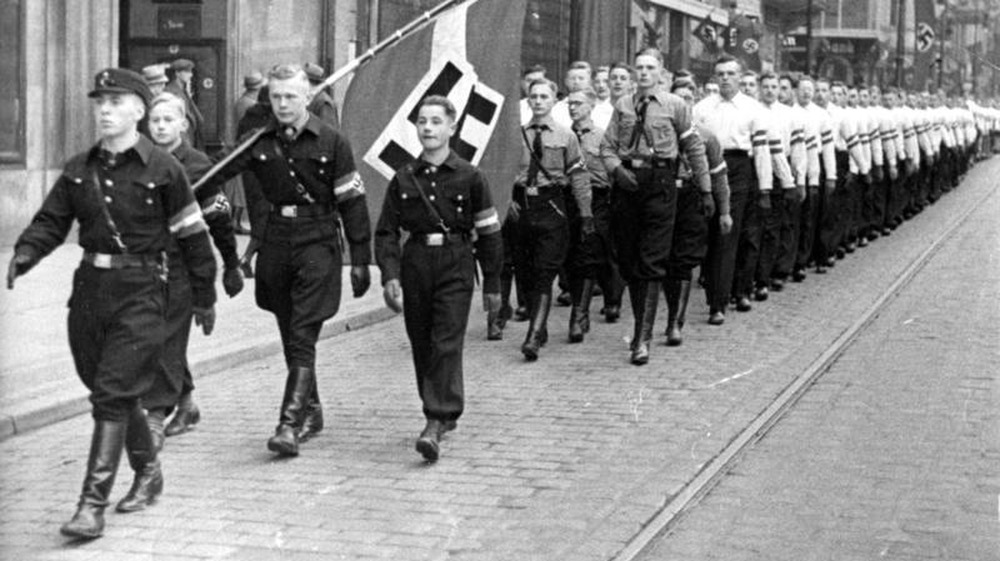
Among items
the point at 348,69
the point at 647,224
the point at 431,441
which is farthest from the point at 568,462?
the point at 647,224

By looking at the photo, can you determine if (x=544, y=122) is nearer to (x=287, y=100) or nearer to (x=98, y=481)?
(x=287, y=100)

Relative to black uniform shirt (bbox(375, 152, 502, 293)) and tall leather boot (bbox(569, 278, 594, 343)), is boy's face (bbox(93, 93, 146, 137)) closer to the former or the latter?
black uniform shirt (bbox(375, 152, 502, 293))

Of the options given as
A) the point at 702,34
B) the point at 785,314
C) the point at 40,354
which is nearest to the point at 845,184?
the point at 785,314

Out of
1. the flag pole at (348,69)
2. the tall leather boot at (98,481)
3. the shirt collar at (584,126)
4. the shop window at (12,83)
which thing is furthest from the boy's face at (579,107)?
the tall leather boot at (98,481)

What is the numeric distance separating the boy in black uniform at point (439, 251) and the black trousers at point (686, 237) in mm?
4069

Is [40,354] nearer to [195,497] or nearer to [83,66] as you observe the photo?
[195,497]

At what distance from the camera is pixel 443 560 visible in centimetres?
660

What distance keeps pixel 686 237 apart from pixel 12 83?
25.4 feet

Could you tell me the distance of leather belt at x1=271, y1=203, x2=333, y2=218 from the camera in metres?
8.70

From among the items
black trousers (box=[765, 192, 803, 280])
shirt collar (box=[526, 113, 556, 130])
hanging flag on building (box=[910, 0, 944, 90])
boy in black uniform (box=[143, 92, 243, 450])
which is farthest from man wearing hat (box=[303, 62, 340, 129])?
hanging flag on building (box=[910, 0, 944, 90])

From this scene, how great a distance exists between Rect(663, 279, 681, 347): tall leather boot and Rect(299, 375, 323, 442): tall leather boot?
4036 millimetres

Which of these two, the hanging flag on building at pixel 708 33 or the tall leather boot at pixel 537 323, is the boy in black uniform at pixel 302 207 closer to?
the tall leather boot at pixel 537 323

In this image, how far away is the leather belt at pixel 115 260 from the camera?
23.1 feet

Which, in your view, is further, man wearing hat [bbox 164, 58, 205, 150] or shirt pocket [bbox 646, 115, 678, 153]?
man wearing hat [bbox 164, 58, 205, 150]
